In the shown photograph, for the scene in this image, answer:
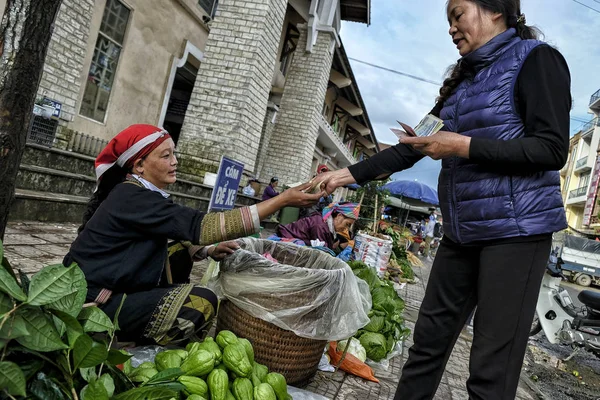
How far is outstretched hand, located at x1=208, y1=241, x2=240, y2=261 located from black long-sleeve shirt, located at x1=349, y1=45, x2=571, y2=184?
4.83ft

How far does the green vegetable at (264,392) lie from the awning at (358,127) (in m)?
25.0

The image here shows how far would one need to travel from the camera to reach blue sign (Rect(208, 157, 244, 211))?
3166mm

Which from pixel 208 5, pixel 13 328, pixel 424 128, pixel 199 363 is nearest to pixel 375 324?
pixel 199 363

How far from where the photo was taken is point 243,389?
1.69 m

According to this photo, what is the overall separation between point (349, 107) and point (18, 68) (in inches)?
840

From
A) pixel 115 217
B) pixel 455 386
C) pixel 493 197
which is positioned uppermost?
pixel 493 197

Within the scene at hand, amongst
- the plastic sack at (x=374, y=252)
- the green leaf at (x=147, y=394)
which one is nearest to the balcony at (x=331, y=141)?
the plastic sack at (x=374, y=252)

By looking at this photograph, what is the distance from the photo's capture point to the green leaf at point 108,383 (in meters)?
1.21

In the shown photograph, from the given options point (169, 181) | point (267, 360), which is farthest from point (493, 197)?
point (169, 181)

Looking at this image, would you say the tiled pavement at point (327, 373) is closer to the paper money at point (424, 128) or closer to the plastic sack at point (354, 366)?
the plastic sack at point (354, 366)

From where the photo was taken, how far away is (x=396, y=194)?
17625 millimetres

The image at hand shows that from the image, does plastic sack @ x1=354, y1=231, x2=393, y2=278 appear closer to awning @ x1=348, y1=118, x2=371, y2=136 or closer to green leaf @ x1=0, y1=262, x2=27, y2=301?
green leaf @ x1=0, y1=262, x2=27, y2=301

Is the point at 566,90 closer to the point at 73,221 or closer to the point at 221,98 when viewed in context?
the point at 73,221

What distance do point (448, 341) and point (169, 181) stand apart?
164cm
